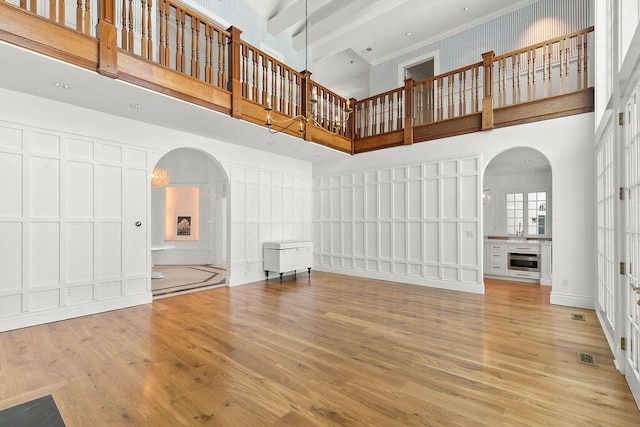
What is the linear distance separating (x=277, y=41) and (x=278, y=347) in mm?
7551

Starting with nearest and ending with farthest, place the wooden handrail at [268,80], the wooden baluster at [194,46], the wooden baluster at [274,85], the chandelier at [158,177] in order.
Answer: the wooden baluster at [194,46] → the wooden handrail at [268,80] → the wooden baluster at [274,85] → the chandelier at [158,177]

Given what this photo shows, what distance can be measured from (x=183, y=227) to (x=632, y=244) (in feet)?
33.6

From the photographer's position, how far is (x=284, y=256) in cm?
694

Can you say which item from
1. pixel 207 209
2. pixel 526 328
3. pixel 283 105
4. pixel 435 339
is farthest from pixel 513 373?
pixel 207 209

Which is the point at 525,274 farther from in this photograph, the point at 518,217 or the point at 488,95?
the point at 488,95

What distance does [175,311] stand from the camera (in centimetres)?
463

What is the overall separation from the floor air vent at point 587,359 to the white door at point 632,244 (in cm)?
29

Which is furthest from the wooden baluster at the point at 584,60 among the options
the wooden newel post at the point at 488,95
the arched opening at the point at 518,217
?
the arched opening at the point at 518,217

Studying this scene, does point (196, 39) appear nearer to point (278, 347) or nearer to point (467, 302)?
point (278, 347)

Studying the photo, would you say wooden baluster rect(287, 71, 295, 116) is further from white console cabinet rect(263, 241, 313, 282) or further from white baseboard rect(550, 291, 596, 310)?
white baseboard rect(550, 291, 596, 310)

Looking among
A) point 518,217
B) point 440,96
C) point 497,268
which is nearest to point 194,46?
point 440,96

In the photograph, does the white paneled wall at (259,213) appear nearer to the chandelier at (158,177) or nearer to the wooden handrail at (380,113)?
the wooden handrail at (380,113)

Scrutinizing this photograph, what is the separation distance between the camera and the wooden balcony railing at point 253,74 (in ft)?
11.0

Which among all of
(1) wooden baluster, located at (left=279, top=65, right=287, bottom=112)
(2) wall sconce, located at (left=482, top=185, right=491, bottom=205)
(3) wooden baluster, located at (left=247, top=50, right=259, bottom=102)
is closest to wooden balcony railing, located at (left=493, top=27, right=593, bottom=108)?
(2) wall sconce, located at (left=482, top=185, right=491, bottom=205)
